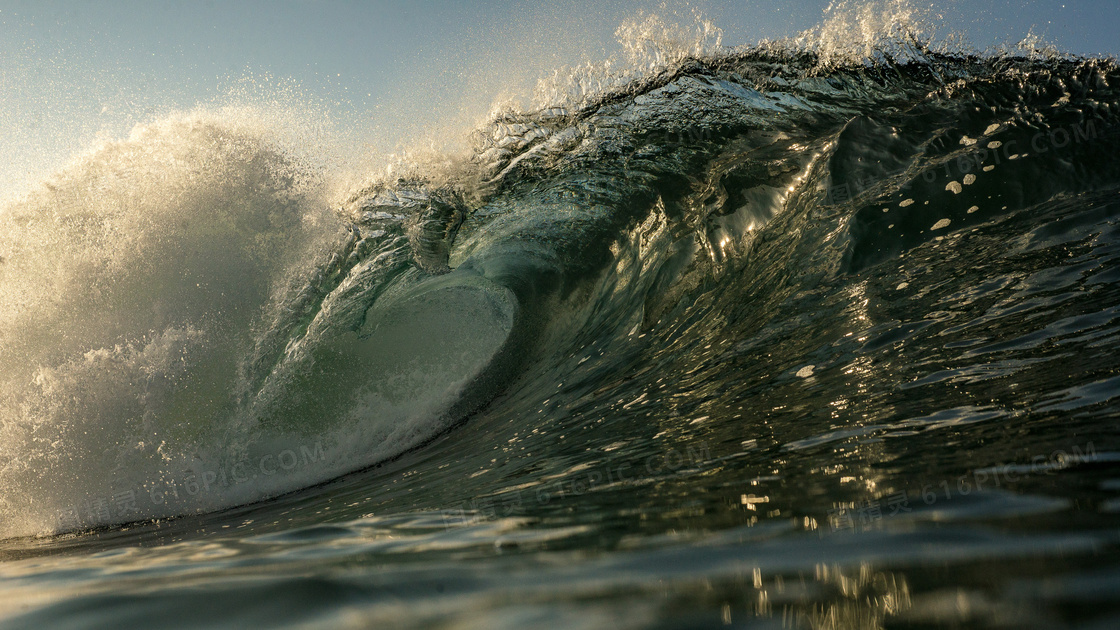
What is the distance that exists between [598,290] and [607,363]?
1.57 m

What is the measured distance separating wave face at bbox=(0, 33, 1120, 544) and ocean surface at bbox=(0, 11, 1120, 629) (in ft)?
0.10

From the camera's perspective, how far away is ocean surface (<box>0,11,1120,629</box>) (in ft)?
3.74

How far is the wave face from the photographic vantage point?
284 cm

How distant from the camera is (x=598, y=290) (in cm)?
625

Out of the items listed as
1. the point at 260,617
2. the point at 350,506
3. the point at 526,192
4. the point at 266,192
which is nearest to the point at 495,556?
the point at 260,617

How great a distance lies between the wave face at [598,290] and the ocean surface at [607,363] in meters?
0.03

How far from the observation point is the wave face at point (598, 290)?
2.84m

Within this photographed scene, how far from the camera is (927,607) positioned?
0.86m

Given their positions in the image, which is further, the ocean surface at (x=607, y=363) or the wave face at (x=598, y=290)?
the wave face at (x=598, y=290)

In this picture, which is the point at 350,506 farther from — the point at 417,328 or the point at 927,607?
the point at 417,328

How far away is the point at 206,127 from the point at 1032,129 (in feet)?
27.4

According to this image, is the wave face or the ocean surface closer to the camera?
the ocean surface

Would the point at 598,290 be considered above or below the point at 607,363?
above

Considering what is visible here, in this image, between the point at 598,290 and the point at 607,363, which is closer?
the point at 607,363
